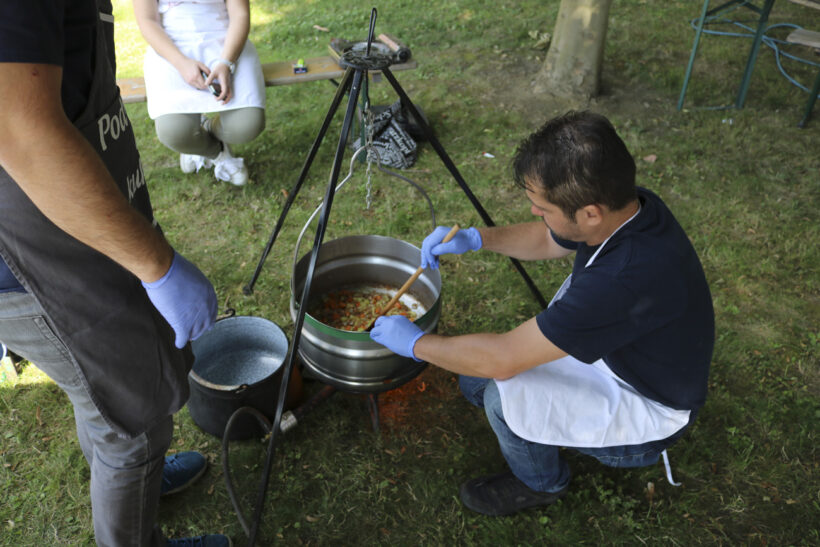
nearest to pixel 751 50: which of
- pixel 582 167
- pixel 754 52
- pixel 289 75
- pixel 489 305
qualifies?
pixel 754 52

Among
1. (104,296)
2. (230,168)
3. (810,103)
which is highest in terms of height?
(104,296)

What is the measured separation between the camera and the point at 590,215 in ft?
5.74

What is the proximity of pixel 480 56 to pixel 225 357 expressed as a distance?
14.9 ft

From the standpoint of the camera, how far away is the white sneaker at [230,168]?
3996 millimetres

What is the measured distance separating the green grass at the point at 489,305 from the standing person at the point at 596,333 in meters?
0.46

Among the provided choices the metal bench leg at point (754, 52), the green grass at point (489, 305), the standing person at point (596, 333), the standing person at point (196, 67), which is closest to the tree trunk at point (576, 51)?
the green grass at point (489, 305)

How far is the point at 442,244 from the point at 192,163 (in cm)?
274

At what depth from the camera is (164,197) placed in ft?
12.9

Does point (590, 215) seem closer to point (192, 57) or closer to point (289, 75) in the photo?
point (192, 57)

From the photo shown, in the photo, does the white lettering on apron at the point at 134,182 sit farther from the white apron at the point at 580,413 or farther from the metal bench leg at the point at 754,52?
the metal bench leg at the point at 754,52

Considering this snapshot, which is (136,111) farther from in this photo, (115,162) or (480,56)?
(115,162)

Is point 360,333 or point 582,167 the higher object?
point 582,167

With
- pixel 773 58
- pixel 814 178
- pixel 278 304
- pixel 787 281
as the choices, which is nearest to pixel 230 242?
pixel 278 304

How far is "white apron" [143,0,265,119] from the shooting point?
11.4ft
